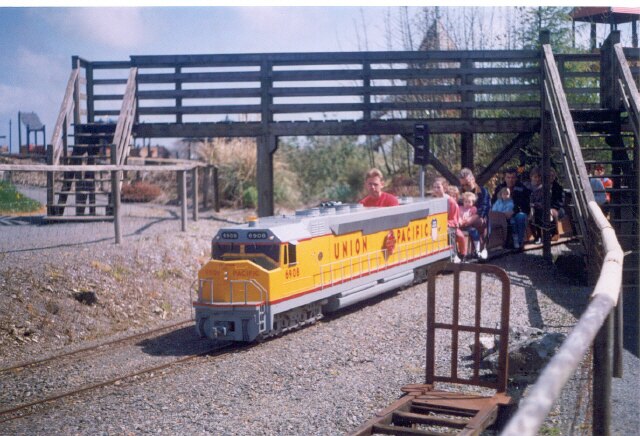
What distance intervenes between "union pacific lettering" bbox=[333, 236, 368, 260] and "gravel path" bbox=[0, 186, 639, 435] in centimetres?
97

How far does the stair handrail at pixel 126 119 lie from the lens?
50.3ft

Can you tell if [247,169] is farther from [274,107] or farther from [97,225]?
[97,225]

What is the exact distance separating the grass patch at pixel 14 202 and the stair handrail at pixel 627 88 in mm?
10689

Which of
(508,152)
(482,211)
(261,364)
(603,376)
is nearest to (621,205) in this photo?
(482,211)

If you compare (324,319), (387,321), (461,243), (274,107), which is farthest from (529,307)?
(274,107)

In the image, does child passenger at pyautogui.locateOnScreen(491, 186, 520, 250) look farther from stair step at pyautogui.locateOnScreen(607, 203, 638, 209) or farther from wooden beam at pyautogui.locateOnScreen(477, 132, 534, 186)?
stair step at pyautogui.locateOnScreen(607, 203, 638, 209)

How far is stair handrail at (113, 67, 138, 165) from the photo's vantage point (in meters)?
15.3

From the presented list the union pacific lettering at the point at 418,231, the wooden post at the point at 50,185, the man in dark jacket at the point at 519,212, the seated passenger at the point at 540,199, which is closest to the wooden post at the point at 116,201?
the wooden post at the point at 50,185

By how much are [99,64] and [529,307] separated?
1116cm

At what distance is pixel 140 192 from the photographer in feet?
80.5

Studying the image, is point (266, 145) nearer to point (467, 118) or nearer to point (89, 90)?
point (89, 90)

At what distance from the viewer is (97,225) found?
48.4 ft

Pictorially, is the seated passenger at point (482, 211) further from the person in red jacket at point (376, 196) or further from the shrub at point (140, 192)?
the shrub at point (140, 192)

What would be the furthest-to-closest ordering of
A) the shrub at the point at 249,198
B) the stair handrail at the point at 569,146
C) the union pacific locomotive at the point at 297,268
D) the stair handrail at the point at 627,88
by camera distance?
the shrub at the point at 249,198, the stair handrail at the point at 627,88, the stair handrail at the point at 569,146, the union pacific locomotive at the point at 297,268
